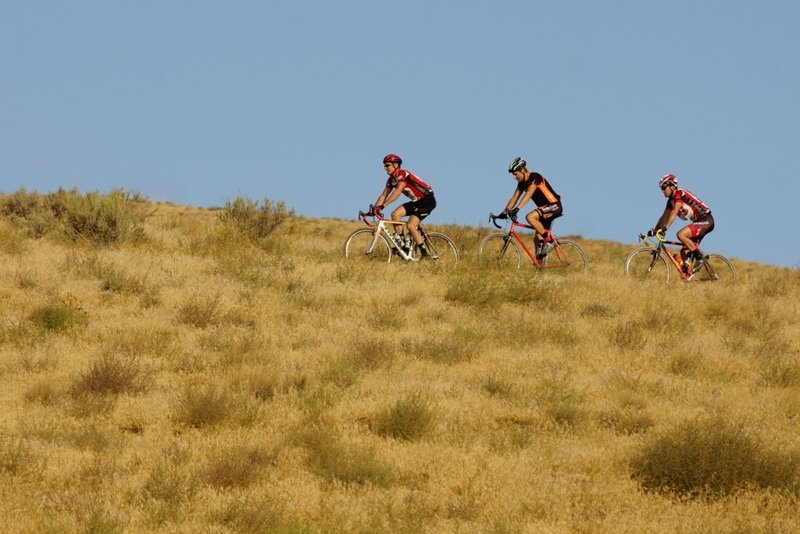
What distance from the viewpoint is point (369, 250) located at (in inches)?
674

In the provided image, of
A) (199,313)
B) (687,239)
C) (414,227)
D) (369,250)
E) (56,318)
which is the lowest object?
Answer: (56,318)

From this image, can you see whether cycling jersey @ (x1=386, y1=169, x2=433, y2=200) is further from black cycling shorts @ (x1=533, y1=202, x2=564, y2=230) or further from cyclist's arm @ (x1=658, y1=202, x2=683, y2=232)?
cyclist's arm @ (x1=658, y1=202, x2=683, y2=232)

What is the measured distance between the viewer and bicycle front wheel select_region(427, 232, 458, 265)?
1723cm

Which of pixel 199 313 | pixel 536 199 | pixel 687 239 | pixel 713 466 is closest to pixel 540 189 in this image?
pixel 536 199

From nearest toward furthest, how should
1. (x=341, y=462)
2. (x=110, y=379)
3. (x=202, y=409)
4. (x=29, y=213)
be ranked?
(x=341, y=462), (x=202, y=409), (x=110, y=379), (x=29, y=213)

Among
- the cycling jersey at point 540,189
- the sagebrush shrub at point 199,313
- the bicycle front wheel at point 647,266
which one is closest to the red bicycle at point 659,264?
the bicycle front wheel at point 647,266

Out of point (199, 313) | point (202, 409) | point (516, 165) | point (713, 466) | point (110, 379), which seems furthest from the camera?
point (516, 165)

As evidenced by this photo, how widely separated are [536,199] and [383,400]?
852 centimetres

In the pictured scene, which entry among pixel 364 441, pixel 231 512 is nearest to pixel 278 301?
pixel 364 441

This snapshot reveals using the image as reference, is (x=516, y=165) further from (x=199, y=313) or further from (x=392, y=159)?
(x=199, y=313)

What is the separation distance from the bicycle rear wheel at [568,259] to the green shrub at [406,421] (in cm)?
892

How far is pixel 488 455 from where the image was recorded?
819 centimetres

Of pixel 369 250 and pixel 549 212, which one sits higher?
pixel 549 212

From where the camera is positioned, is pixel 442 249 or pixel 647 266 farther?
pixel 442 249
